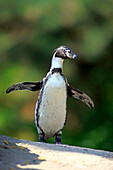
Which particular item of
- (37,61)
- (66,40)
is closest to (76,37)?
(66,40)

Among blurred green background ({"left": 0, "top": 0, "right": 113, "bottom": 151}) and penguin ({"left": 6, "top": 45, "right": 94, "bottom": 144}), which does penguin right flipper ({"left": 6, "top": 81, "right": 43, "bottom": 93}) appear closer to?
penguin ({"left": 6, "top": 45, "right": 94, "bottom": 144})

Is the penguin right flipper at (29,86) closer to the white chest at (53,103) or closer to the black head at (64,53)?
the white chest at (53,103)

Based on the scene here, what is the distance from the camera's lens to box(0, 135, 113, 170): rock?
10.8 feet

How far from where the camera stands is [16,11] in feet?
36.3

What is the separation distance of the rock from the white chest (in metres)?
0.80

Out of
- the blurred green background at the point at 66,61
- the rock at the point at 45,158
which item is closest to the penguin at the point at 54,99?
the rock at the point at 45,158

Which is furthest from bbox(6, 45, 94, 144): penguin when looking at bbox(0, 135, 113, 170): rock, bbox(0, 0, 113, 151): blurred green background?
bbox(0, 0, 113, 151): blurred green background

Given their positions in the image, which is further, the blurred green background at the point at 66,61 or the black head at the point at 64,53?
the blurred green background at the point at 66,61

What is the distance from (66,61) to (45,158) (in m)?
6.53

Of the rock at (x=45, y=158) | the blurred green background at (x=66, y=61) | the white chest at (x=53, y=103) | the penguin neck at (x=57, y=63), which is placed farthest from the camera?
the blurred green background at (x=66, y=61)

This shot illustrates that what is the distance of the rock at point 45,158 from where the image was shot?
130 inches

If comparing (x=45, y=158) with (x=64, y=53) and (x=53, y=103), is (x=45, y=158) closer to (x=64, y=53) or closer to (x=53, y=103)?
(x=53, y=103)

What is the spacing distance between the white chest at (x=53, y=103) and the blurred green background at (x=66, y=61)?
479cm

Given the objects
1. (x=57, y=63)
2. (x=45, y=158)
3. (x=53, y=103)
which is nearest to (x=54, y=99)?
(x=53, y=103)
